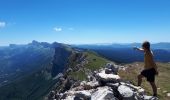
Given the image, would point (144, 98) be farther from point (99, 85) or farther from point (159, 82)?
point (159, 82)

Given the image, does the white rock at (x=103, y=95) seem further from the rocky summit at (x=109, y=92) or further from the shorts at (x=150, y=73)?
the shorts at (x=150, y=73)

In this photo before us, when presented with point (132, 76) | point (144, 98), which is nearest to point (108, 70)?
point (132, 76)

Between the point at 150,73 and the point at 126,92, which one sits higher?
the point at 150,73

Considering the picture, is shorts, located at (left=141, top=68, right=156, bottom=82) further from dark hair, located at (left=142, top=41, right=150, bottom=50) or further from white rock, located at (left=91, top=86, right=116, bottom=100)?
white rock, located at (left=91, top=86, right=116, bottom=100)

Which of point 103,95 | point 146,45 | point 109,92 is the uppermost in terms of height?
point 146,45

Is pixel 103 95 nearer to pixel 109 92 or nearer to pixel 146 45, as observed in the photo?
pixel 109 92

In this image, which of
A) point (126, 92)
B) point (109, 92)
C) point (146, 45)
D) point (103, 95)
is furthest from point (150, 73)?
point (103, 95)

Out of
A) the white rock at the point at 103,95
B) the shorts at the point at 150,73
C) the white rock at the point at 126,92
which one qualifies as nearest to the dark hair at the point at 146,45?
the shorts at the point at 150,73

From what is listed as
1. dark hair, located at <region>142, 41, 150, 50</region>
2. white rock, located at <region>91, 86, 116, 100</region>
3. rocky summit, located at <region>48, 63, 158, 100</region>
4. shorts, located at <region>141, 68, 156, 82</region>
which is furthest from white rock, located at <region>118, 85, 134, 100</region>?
dark hair, located at <region>142, 41, 150, 50</region>
